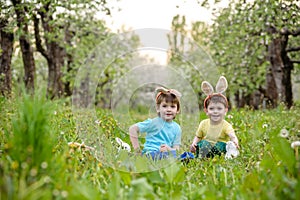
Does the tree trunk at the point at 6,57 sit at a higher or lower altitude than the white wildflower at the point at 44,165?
higher

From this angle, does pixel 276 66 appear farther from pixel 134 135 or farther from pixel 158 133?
pixel 134 135

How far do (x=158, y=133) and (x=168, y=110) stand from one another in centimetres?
28

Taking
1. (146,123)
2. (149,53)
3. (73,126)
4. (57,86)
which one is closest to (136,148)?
(146,123)

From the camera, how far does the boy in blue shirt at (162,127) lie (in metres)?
4.61

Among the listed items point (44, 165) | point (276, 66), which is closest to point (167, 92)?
point (44, 165)

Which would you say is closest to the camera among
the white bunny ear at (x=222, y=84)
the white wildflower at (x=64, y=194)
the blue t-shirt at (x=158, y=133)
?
the white wildflower at (x=64, y=194)

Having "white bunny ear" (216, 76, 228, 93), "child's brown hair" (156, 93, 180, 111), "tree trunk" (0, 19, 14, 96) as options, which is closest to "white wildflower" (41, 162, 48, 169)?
"child's brown hair" (156, 93, 180, 111)

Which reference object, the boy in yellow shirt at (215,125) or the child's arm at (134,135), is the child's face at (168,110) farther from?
the boy in yellow shirt at (215,125)

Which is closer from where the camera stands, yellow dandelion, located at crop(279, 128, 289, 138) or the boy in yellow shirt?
yellow dandelion, located at crop(279, 128, 289, 138)

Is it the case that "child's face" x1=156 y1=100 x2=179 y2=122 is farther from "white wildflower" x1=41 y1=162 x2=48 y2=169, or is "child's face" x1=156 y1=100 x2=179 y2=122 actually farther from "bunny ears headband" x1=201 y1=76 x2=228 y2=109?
"white wildflower" x1=41 y1=162 x2=48 y2=169

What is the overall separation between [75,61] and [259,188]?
16.3m

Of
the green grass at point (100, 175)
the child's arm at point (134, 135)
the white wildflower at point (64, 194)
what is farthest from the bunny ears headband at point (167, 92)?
the white wildflower at point (64, 194)

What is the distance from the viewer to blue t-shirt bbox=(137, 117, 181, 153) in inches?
Answer: 181

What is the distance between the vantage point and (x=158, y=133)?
4727 mm
